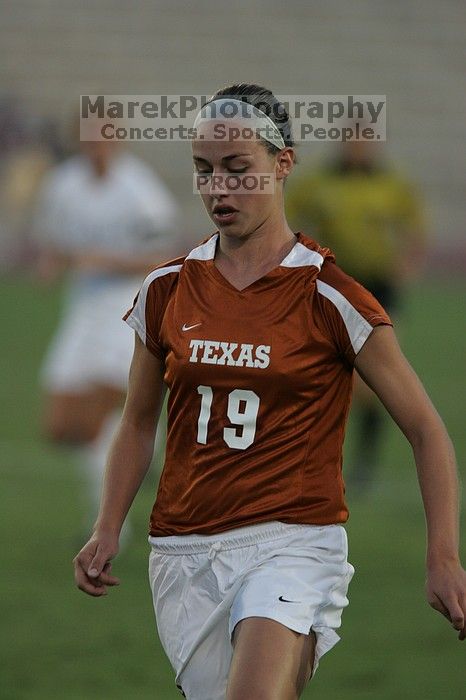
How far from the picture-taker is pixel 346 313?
147 inches

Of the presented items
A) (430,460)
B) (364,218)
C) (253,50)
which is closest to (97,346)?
(364,218)

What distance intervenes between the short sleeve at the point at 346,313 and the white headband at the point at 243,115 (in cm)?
40

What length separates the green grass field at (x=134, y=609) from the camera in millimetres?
5867

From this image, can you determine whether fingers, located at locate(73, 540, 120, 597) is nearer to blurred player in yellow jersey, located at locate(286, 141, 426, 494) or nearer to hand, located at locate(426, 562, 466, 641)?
hand, located at locate(426, 562, 466, 641)

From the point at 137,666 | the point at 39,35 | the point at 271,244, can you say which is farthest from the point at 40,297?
the point at 271,244

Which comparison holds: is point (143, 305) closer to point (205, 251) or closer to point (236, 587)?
point (205, 251)

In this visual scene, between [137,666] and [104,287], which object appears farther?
[104,287]

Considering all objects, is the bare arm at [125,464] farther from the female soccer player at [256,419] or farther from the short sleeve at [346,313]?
the short sleeve at [346,313]

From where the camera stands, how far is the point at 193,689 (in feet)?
12.9

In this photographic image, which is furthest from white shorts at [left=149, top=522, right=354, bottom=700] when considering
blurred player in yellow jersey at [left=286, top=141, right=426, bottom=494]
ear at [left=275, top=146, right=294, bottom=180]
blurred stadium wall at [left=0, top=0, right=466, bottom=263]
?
blurred stadium wall at [left=0, top=0, right=466, bottom=263]

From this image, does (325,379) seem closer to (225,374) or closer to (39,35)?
(225,374)

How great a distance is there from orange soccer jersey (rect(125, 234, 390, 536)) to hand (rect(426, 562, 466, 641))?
0.43 meters

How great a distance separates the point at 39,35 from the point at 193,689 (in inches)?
1275

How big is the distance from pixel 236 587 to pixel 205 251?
926mm
